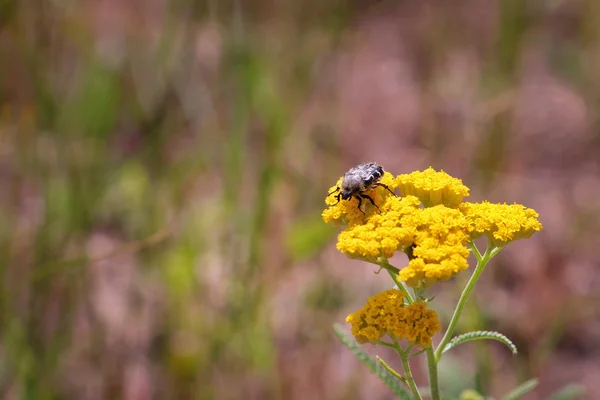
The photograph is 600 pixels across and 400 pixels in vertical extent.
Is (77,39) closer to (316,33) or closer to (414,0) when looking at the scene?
(316,33)

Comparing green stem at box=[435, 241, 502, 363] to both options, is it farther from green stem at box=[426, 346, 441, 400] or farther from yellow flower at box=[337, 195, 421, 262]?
yellow flower at box=[337, 195, 421, 262]

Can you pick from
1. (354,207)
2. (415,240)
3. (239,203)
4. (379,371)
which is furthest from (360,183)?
(239,203)

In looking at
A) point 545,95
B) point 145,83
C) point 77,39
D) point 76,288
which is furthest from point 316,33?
point 76,288

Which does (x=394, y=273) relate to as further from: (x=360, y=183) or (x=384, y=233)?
(x=360, y=183)

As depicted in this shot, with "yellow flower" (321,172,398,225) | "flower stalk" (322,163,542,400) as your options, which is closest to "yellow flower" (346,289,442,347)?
"flower stalk" (322,163,542,400)

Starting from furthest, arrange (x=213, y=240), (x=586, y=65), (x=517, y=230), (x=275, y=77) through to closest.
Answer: (x=586, y=65)
(x=275, y=77)
(x=213, y=240)
(x=517, y=230)

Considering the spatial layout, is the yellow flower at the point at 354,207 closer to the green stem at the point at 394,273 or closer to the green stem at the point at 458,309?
the green stem at the point at 394,273
